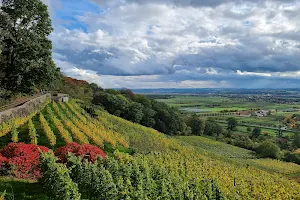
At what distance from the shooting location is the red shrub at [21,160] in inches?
673

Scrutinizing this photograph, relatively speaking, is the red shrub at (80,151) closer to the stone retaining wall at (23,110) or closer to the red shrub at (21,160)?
the red shrub at (21,160)

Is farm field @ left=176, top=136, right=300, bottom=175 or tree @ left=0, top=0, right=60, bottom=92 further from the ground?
tree @ left=0, top=0, right=60, bottom=92

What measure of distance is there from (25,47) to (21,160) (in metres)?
13.8

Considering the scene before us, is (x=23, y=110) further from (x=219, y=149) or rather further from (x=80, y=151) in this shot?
(x=219, y=149)

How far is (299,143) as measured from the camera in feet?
318

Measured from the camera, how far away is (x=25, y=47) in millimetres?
27766

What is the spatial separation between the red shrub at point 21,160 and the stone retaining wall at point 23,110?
7.73 metres

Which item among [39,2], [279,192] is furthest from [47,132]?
[279,192]

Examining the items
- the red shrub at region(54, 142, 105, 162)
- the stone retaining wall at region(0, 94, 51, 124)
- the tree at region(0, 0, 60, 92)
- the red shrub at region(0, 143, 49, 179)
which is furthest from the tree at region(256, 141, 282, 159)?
the red shrub at region(0, 143, 49, 179)

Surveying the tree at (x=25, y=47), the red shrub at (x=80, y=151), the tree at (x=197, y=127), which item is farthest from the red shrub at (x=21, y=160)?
the tree at (x=197, y=127)

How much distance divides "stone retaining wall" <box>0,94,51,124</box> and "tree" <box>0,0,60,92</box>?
1.98 m

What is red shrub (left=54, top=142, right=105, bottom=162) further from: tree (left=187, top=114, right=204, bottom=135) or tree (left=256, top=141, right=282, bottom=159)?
tree (left=187, top=114, right=204, bottom=135)

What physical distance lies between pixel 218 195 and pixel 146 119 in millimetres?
64415

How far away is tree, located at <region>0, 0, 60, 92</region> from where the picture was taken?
27.5 metres
